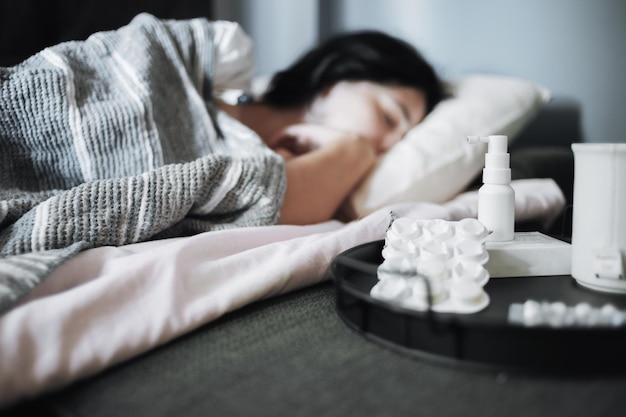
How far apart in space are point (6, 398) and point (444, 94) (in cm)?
91

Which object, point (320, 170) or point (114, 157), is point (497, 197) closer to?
point (320, 170)

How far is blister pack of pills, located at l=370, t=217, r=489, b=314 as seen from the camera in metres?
0.41

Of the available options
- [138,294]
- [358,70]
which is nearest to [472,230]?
[138,294]

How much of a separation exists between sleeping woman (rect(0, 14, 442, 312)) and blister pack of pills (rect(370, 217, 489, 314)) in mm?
202

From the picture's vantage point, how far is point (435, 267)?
16.8 inches

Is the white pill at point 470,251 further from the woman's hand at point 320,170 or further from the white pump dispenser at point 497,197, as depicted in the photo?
the woman's hand at point 320,170

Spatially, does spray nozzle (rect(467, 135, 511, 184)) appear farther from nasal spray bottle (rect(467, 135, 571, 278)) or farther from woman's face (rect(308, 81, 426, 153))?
woman's face (rect(308, 81, 426, 153))

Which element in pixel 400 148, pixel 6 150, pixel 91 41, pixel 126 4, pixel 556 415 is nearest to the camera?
pixel 556 415

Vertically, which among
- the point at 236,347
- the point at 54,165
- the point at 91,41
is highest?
the point at 91,41

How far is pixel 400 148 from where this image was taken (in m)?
0.86

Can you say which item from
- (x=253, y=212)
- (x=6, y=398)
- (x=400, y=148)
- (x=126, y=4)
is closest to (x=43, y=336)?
(x=6, y=398)

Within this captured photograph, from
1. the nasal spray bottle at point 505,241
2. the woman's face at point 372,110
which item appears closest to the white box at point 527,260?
the nasal spray bottle at point 505,241

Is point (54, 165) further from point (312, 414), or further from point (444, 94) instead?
point (444, 94)

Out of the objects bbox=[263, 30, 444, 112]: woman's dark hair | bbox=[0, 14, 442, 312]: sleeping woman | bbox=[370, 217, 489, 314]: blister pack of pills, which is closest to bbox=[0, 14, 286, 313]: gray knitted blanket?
bbox=[0, 14, 442, 312]: sleeping woman
